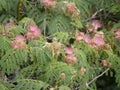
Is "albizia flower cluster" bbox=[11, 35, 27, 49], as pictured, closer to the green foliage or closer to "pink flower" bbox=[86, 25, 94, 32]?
the green foliage

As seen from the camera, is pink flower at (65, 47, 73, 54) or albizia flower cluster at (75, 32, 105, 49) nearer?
pink flower at (65, 47, 73, 54)

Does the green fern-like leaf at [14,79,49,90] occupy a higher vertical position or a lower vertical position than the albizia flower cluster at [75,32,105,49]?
lower

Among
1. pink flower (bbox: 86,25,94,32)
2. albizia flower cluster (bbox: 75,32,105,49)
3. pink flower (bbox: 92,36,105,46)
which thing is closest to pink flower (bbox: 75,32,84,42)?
albizia flower cluster (bbox: 75,32,105,49)

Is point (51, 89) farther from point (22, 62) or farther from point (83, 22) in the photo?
point (83, 22)

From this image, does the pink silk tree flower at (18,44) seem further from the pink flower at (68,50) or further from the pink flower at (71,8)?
the pink flower at (71,8)

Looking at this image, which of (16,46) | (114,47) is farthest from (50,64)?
(114,47)

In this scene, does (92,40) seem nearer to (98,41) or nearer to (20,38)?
(98,41)

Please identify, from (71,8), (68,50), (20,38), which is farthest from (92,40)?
(20,38)

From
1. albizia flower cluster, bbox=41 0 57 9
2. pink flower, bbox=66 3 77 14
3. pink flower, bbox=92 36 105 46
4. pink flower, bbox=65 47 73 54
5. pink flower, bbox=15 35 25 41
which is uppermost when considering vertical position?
albizia flower cluster, bbox=41 0 57 9

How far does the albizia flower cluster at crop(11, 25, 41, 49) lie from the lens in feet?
8.78

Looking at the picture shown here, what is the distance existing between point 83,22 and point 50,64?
99 centimetres

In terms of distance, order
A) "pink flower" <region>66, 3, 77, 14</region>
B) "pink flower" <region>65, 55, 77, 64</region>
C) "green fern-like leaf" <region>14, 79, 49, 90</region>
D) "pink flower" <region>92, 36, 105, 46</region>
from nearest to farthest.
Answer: "green fern-like leaf" <region>14, 79, 49, 90</region>
"pink flower" <region>65, 55, 77, 64</region>
"pink flower" <region>92, 36, 105, 46</region>
"pink flower" <region>66, 3, 77, 14</region>

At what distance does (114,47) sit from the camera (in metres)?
3.53

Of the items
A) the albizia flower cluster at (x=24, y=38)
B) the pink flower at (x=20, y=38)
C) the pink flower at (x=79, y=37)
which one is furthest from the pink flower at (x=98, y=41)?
the pink flower at (x=20, y=38)
